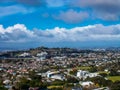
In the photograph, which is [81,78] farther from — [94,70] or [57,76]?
[94,70]

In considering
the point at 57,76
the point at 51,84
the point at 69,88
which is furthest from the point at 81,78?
the point at 69,88

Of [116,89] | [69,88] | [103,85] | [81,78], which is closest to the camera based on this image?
[116,89]

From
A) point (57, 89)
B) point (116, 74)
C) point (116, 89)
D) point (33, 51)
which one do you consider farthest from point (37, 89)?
point (33, 51)

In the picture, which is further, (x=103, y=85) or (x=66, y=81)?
(x=66, y=81)

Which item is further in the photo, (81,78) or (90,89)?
(81,78)

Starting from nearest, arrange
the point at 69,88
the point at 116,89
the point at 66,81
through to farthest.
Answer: the point at 116,89 → the point at 69,88 → the point at 66,81

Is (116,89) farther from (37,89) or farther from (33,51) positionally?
(33,51)

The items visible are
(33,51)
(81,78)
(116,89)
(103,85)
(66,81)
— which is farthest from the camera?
(33,51)

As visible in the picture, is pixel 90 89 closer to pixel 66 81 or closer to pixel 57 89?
pixel 57 89

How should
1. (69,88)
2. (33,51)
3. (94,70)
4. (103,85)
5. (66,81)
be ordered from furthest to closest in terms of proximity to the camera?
(33,51) → (94,70) → (66,81) → (103,85) → (69,88)
